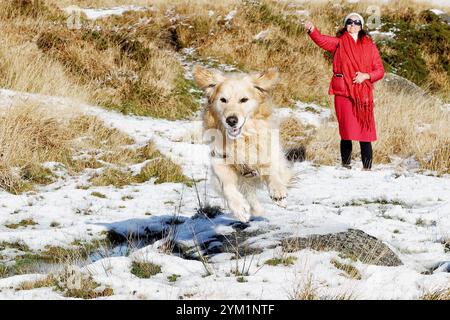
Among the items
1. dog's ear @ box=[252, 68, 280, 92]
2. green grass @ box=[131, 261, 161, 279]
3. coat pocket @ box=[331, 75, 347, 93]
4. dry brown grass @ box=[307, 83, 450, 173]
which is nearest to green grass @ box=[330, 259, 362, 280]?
green grass @ box=[131, 261, 161, 279]

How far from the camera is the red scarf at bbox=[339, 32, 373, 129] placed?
22.2 ft

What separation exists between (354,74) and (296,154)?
163cm

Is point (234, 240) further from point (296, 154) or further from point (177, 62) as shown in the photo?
point (177, 62)

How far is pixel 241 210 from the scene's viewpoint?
164 inches

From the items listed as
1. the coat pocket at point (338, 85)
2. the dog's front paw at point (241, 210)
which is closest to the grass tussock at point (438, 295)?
the dog's front paw at point (241, 210)

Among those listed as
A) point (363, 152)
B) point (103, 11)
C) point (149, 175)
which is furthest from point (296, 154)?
point (103, 11)

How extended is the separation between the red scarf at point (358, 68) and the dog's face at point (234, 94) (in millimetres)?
2194

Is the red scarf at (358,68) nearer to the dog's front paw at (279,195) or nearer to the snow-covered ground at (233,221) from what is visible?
the snow-covered ground at (233,221)

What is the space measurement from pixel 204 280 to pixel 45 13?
9.84 meters

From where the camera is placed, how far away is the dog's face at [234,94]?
15.0ft

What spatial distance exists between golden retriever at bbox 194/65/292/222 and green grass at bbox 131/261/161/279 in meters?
1.09

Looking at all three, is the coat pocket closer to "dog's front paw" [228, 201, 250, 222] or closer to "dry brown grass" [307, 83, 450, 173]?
"dry brown grass" [307, 83, 450, 173]

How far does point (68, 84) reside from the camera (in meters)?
8.87
